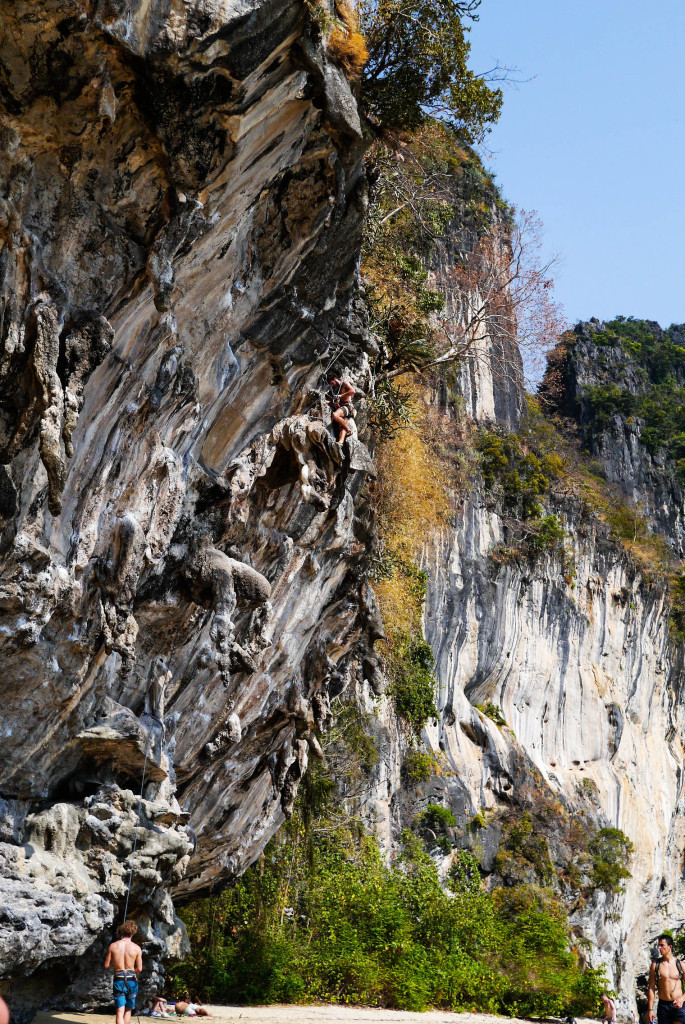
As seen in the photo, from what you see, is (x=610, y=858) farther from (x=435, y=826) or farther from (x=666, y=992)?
(x=666, y=992)

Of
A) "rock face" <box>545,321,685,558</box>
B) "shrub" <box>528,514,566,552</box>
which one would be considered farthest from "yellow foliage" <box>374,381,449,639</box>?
"rock face" <box>545,321,685,558</box>

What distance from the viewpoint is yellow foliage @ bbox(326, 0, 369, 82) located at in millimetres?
8367

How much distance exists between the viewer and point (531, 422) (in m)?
32.3

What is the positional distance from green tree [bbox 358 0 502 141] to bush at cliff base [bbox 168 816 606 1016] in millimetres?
11819

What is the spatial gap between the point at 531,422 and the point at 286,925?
70.5 feet

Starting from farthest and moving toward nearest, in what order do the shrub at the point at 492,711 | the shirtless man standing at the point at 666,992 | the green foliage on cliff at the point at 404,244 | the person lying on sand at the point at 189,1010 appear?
the shrub at the point at 492,711, the green foliage on cliff at the point at 404,244, the person lying on sand at the point at 189,1010, the shirtless man standing at the point at 666,992

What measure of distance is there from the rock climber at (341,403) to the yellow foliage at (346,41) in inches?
140

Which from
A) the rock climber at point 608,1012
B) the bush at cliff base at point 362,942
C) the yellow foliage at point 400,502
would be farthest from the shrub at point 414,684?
the rock climber at point 608,1012

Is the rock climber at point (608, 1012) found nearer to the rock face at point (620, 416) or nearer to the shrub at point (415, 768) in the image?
the shrub at point (415, 768)

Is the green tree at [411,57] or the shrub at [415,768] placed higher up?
the green tree at [411,57]

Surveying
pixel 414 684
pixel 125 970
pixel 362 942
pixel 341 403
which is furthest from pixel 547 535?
pixel 125 970

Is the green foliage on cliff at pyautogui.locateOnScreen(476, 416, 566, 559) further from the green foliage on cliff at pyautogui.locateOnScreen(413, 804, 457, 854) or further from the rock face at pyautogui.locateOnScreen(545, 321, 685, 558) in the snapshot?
the rock face at pyautogui.locateOnScreen(545, 321, 685, 558)

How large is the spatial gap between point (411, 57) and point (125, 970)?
10.2m

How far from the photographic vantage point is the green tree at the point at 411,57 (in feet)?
34.5
